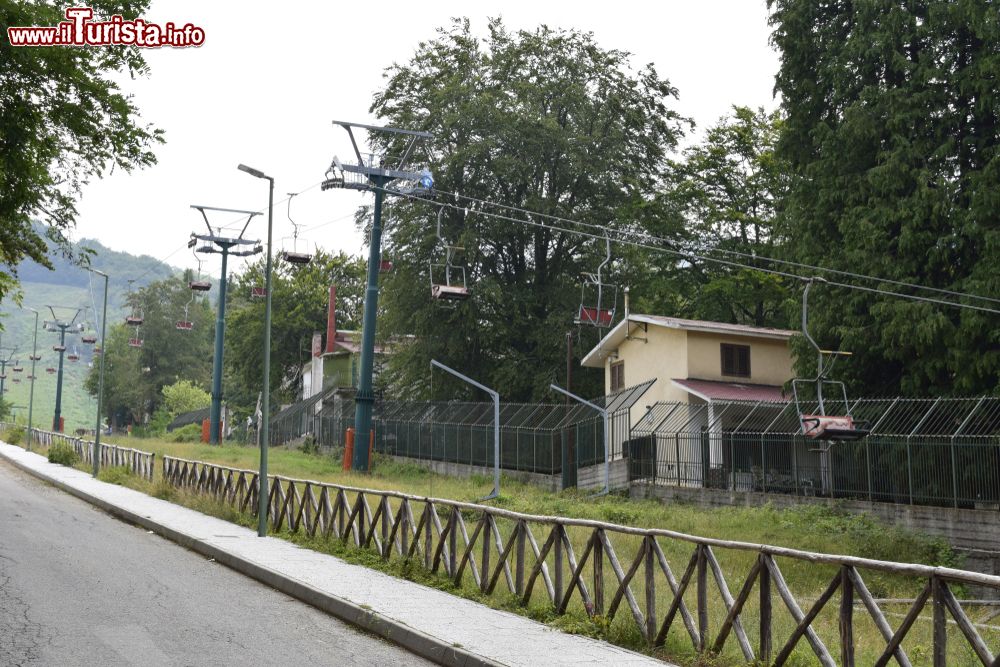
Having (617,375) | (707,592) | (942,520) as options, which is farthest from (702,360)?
(707,592)

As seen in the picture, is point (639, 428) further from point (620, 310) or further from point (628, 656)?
point (628, 656)

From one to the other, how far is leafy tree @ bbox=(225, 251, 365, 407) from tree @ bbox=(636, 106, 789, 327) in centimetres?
3630

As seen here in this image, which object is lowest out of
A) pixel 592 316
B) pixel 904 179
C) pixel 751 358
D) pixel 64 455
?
pixel 64 455

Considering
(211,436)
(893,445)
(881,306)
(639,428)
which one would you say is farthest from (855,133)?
(211,436)

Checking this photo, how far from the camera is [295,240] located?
45094 millimetres

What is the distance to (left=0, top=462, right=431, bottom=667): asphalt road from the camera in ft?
32.9

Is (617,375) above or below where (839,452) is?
above

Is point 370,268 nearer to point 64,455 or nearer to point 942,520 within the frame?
point 64,455

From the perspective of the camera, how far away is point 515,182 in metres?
51.5

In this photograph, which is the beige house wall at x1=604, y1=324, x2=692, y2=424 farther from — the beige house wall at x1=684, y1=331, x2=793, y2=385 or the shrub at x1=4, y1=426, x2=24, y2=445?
the shrub at x1=4, y1=426, x2=24, y2=445

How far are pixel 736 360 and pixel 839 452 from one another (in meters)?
12.7

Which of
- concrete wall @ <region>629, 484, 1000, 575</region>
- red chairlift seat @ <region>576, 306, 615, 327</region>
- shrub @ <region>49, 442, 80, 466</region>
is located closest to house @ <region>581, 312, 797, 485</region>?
red chairlift seat @ <region>576, 306, 615, 327</region>

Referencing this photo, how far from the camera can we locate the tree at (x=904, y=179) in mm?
27547

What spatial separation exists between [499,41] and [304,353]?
38.5 meters
